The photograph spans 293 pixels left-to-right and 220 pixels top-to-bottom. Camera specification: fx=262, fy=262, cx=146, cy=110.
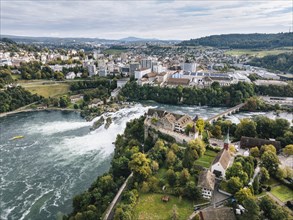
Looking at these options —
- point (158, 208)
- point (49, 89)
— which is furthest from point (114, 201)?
point (49, 89)

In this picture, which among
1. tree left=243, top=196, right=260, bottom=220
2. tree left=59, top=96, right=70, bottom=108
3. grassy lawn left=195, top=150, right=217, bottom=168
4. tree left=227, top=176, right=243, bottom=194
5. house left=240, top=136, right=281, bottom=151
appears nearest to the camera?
tree left=243, top=196, right=260, bottom=220

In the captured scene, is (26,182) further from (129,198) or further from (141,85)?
(141,85)

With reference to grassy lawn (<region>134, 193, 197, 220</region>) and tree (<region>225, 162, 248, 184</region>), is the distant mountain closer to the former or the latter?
tree (<region>225, 162, 248, 184</region>)

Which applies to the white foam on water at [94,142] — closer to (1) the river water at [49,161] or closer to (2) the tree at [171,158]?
(1) the river water at [49,161]

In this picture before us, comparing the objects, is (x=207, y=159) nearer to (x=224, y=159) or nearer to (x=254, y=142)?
(x=224, y=159)

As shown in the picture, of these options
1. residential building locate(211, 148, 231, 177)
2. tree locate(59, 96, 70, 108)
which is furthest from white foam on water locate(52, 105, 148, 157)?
tree locate(59, 96, 70, 108)

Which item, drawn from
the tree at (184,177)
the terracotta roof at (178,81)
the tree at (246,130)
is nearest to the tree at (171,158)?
the tree at (184,177)

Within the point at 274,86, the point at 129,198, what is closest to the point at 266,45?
A: the point at 274,86
